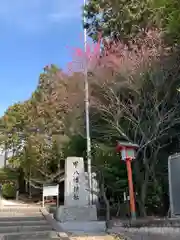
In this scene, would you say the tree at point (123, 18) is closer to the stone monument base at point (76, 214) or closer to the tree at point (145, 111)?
the tree at point (145, 111)

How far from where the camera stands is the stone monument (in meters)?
10.8

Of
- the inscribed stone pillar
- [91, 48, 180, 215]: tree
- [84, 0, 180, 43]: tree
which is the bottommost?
the inscribed stone pillar

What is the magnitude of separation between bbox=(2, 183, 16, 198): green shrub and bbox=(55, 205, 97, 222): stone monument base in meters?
14.3

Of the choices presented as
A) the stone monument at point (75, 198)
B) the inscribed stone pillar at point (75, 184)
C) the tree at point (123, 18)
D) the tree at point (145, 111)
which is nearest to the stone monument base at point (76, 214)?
the stone monument at point (75, 198)

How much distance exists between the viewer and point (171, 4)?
872 cm

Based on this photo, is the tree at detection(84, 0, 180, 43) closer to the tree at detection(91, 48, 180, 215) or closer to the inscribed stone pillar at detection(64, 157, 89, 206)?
the tree at detection(91, 48, 180, 215)

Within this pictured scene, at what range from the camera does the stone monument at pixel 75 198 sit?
1082 cm

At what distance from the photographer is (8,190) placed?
2441cm

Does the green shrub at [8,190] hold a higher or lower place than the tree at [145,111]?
lower

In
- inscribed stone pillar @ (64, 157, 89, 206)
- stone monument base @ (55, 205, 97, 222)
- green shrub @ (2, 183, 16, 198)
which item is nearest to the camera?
stone monument base @ (55, 205, 97, 222)

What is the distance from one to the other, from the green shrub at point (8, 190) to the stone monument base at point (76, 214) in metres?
14.3

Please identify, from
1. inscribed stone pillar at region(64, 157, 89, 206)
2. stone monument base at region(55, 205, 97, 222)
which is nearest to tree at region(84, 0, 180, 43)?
inscribed stone pillar at region(64, 157, 89, 206)

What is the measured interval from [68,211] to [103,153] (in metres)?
2.44

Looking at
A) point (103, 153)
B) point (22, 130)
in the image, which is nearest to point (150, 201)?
point (103, 153)
